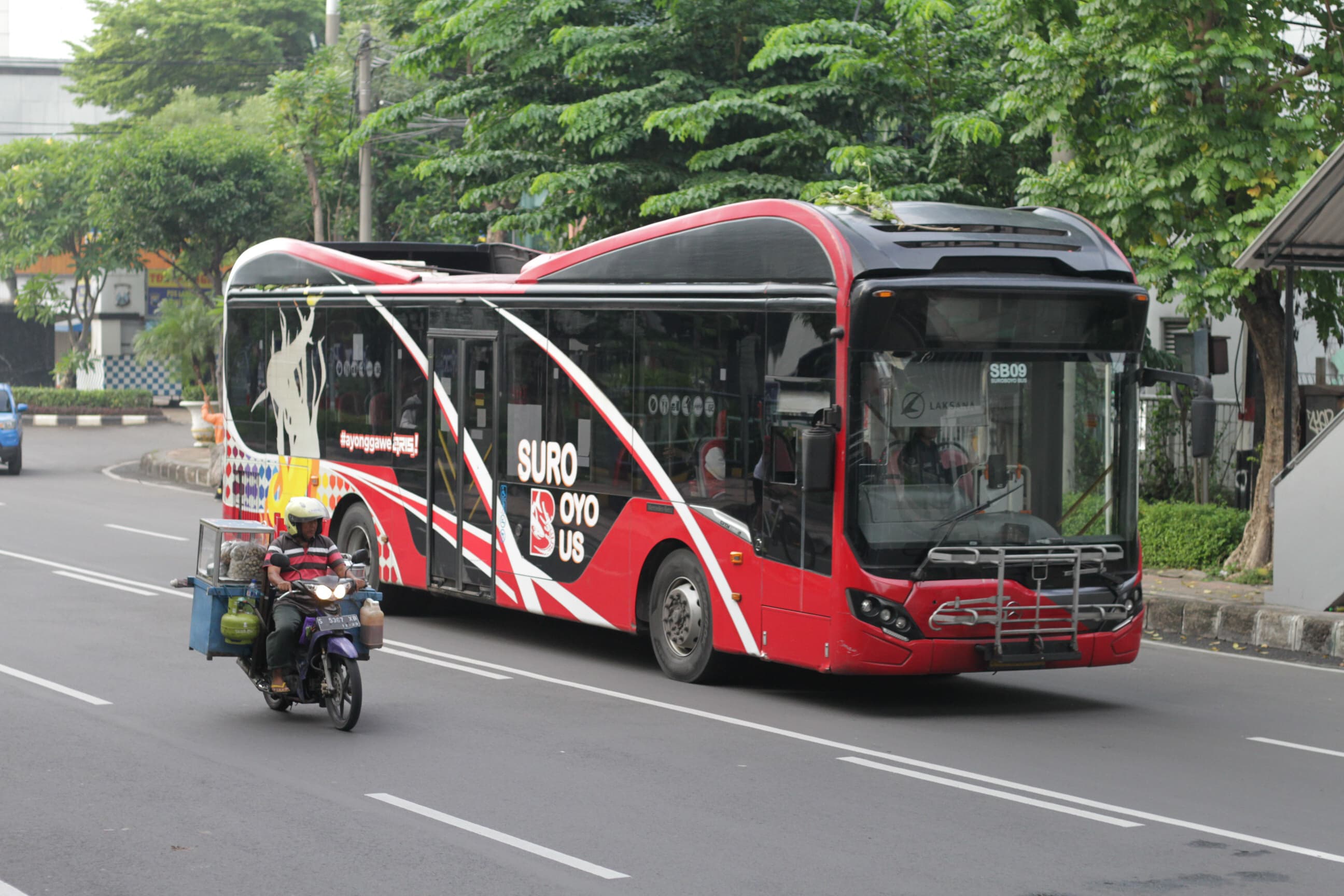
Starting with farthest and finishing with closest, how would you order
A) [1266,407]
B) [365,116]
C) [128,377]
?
[128,377]
[365,116]
[1266,407]

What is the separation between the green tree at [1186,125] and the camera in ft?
48.2

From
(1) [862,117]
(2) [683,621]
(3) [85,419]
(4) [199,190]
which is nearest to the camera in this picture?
(2) [683,621]

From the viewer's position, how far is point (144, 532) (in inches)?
832

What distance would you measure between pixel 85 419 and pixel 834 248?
42025mm

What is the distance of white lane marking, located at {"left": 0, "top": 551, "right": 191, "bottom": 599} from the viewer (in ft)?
50.5

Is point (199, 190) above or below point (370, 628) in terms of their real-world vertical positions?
above

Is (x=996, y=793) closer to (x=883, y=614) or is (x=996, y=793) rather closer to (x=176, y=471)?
(x=883, y=614)

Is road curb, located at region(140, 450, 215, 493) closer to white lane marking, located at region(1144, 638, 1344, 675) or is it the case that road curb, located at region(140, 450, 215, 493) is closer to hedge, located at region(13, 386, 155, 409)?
hedge, located at region(13, 386, 155, 409)

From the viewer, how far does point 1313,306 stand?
1612 centimetres

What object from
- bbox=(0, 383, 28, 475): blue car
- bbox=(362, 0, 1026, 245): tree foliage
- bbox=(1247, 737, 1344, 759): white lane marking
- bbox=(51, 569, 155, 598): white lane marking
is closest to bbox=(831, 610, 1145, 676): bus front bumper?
bbox=(1247, 737, 1344, 759): white lane marking

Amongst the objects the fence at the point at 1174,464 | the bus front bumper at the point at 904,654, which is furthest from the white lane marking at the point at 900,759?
the fence at the point at 1174,464

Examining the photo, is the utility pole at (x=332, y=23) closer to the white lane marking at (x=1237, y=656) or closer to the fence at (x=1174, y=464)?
the fence at (x=1174, y=464)

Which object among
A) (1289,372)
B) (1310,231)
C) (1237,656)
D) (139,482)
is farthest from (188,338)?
(1237,656)

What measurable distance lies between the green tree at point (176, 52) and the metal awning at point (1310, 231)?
43.7m
